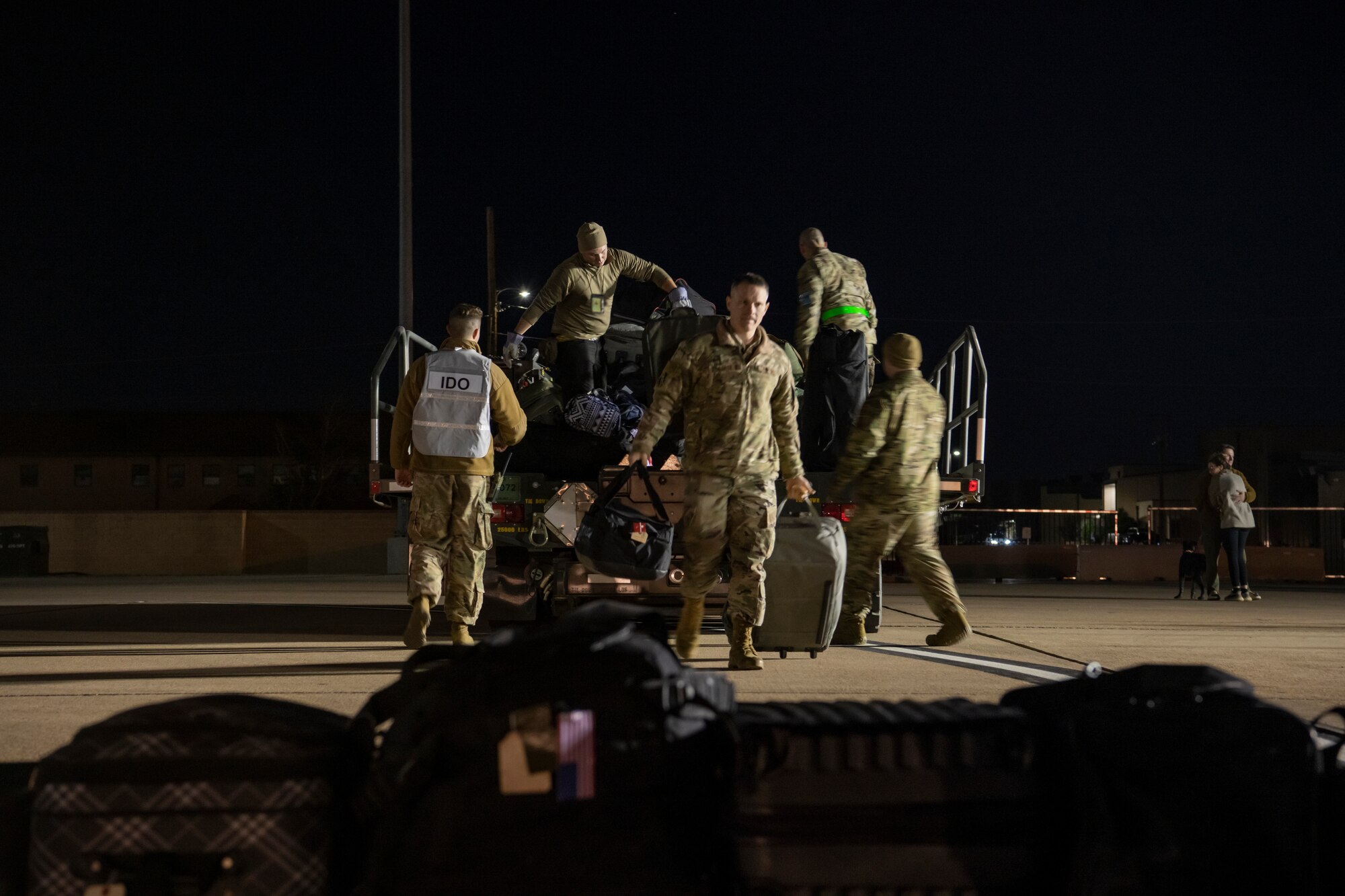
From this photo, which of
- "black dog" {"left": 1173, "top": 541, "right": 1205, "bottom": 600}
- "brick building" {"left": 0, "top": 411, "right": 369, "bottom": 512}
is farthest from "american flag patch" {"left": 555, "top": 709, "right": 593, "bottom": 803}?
"brick building" {"left": 0, "top": 411, "right": 369, "bottom": 512}

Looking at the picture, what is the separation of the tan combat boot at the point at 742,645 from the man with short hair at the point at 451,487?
1.62 metres

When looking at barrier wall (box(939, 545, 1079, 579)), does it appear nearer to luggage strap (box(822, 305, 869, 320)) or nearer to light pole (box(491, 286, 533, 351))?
light pole (box(491, 286, 533, 351))

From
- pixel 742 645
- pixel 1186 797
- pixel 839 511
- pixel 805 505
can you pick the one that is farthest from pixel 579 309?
pixel 1186 797

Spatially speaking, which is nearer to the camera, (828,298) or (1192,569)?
(828,298)

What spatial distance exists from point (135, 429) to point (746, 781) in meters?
67.4

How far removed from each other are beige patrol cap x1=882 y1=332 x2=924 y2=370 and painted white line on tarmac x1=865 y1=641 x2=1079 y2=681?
1.73 metres

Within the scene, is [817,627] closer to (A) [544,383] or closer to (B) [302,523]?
(A) [544,383]

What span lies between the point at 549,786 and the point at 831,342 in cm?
579

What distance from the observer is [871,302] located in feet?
25.3

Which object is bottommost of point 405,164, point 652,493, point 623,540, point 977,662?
point 977,662

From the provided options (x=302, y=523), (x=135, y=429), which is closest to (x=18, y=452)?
(x=135, y=429)

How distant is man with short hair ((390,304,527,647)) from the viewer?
632 cm

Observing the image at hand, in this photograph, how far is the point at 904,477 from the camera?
6223 millimetres

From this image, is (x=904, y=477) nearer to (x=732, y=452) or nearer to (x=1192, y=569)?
(x=732, y=452)
